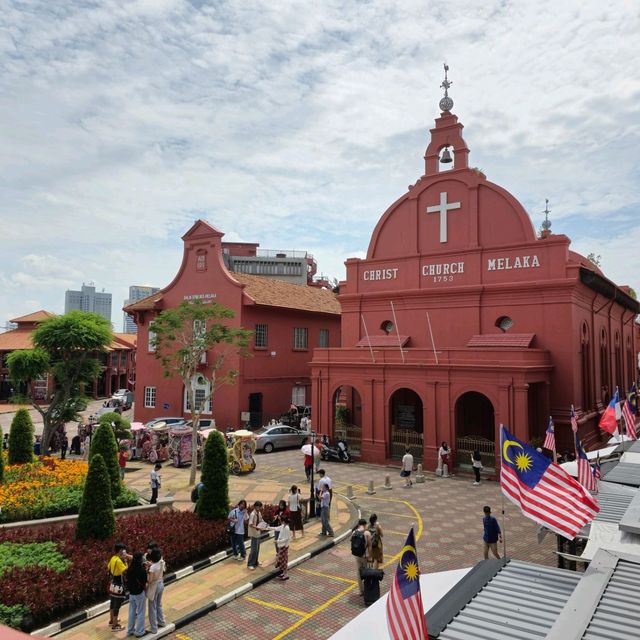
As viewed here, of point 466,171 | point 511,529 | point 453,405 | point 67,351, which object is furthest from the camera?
point 67,351

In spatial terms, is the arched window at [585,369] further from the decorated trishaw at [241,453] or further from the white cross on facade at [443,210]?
the decorated trishaw at [241,453]

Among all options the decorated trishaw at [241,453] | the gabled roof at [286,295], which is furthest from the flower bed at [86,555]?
the gabled roof at [286,295]

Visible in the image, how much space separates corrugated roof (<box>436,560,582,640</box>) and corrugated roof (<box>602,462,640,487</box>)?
23.2ft

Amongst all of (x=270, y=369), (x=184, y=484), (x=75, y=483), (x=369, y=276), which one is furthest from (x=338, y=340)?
(x=75, y=483)

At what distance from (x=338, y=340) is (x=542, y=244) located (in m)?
20.0

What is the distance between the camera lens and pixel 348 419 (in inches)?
1154

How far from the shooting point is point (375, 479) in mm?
22250

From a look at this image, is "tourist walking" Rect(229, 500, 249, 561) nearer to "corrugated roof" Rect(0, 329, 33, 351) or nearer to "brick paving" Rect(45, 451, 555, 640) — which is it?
"brick paving" Rect(45, 451, 555, 640)

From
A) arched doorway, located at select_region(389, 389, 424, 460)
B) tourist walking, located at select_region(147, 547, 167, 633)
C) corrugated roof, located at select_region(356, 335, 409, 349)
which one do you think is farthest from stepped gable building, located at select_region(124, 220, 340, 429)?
tourist walking, located at select_region(147, 547, 167, 633)

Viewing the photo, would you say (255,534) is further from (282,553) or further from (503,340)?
(503,340)

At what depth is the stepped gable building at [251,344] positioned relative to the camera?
1321 inches

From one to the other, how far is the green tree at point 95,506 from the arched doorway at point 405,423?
14609 millimetres

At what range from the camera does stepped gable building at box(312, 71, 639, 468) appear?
23.6 metres

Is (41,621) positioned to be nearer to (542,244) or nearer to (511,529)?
(511,529)
